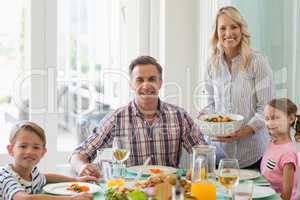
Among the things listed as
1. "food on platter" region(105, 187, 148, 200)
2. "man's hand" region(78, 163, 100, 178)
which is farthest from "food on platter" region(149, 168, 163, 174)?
"food on platter" region(105, 187, 148, 200)

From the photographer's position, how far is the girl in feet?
7.47

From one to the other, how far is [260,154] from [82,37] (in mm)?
1640

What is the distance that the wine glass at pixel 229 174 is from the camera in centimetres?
168

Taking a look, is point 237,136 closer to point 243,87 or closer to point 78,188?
point 243,87

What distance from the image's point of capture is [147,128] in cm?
247

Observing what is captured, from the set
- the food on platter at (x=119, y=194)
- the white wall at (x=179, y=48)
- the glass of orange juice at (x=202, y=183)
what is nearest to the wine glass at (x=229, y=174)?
the glass of orange juice at (x=202, y=183)

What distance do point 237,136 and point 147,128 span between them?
48 centimetres

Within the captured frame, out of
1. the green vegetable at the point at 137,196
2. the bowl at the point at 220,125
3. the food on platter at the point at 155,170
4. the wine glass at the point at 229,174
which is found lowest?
the food on platter at the point at 155,170

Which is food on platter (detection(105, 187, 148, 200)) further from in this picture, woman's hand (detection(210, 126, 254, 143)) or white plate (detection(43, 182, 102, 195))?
woman's hand (detection(210, 126, 254, 143))

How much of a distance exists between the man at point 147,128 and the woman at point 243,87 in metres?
0.22

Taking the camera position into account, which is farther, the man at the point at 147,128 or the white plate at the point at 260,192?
the man at the point at 147,128

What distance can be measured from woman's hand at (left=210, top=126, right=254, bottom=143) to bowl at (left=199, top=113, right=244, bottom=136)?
77 mm

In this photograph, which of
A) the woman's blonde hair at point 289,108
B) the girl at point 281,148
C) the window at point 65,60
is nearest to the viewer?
the girl at point 281,148

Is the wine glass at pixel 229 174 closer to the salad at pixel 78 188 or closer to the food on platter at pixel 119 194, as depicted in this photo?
the food on platter at pixel 119 194
